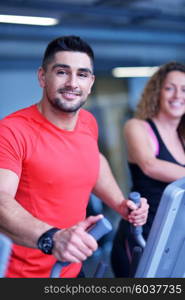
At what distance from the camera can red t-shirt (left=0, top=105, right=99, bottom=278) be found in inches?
63.9

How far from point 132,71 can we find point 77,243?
23.0 ft

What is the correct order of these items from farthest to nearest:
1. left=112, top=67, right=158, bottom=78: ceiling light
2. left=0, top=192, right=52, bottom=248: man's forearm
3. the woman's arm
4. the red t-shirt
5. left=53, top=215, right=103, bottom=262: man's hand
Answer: left=112, top=67, right=158, bottom=78: ceiling light < the woman's arm < the red t-shirt < left=0, top=192, right=52, bottom=248: man's forearm < left=53, top=215, right=103, bottom=262: man's hand

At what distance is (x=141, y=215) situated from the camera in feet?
5.01

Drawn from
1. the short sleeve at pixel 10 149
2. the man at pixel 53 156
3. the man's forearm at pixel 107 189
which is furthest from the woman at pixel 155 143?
the short sleeve at pixel 10 149

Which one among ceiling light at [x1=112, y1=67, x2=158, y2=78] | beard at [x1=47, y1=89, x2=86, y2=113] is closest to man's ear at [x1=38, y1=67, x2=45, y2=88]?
beard at [x1=47, y1=89, x2=86, y2=113]

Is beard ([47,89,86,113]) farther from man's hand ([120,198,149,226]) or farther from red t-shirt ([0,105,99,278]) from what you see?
man's hand ([120,198,149,226])

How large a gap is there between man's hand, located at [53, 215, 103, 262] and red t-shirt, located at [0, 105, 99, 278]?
0.52m

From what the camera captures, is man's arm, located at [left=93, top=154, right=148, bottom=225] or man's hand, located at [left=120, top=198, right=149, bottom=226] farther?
man's arm, located at [left=93, top=154, right=148, bottom=225]

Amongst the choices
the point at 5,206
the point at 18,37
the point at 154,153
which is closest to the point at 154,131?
the point at 154,153

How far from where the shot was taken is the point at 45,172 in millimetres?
1648

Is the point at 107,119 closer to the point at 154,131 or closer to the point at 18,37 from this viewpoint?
the point at 18,37

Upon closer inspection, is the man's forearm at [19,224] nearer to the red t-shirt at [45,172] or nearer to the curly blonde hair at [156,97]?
the red t-shirt at [45,172]

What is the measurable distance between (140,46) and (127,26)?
1.30 m

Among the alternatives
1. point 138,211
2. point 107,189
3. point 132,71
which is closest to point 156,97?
point 107,189
